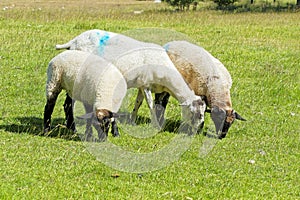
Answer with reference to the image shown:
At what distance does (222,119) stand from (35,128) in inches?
121

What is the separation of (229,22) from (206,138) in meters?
15.1

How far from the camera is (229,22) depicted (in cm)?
2416

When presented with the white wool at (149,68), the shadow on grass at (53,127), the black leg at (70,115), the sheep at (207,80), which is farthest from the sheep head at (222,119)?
the black leg at (70,115)

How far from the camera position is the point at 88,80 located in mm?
9000

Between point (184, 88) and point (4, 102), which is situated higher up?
point (184, 88)

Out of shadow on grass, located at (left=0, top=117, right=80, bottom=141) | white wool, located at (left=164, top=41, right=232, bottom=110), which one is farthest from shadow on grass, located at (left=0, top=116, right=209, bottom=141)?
white wool, located at (left=164, top=41, right=232, bottom=110)

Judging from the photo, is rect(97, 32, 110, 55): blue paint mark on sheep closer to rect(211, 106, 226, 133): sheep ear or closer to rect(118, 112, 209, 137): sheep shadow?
rect(118, 112, 209, 137): sheep shadow

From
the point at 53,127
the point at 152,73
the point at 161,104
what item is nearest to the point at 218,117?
the point at 152,73

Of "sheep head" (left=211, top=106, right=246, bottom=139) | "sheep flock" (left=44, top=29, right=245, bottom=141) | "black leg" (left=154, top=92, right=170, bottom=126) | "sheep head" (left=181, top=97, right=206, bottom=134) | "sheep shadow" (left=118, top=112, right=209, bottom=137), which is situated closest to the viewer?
"sheep flock" (left=44, top=29, right=245, bottom=141)

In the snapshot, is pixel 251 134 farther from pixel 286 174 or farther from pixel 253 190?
pixel 253 190

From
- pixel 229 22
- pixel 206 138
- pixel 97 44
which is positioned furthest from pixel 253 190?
pixel 229 22

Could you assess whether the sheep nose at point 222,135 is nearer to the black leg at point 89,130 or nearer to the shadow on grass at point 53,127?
the shadow on grass at point 53,127

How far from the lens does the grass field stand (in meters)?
7.29

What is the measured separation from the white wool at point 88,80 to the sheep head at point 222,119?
5.71 ft
